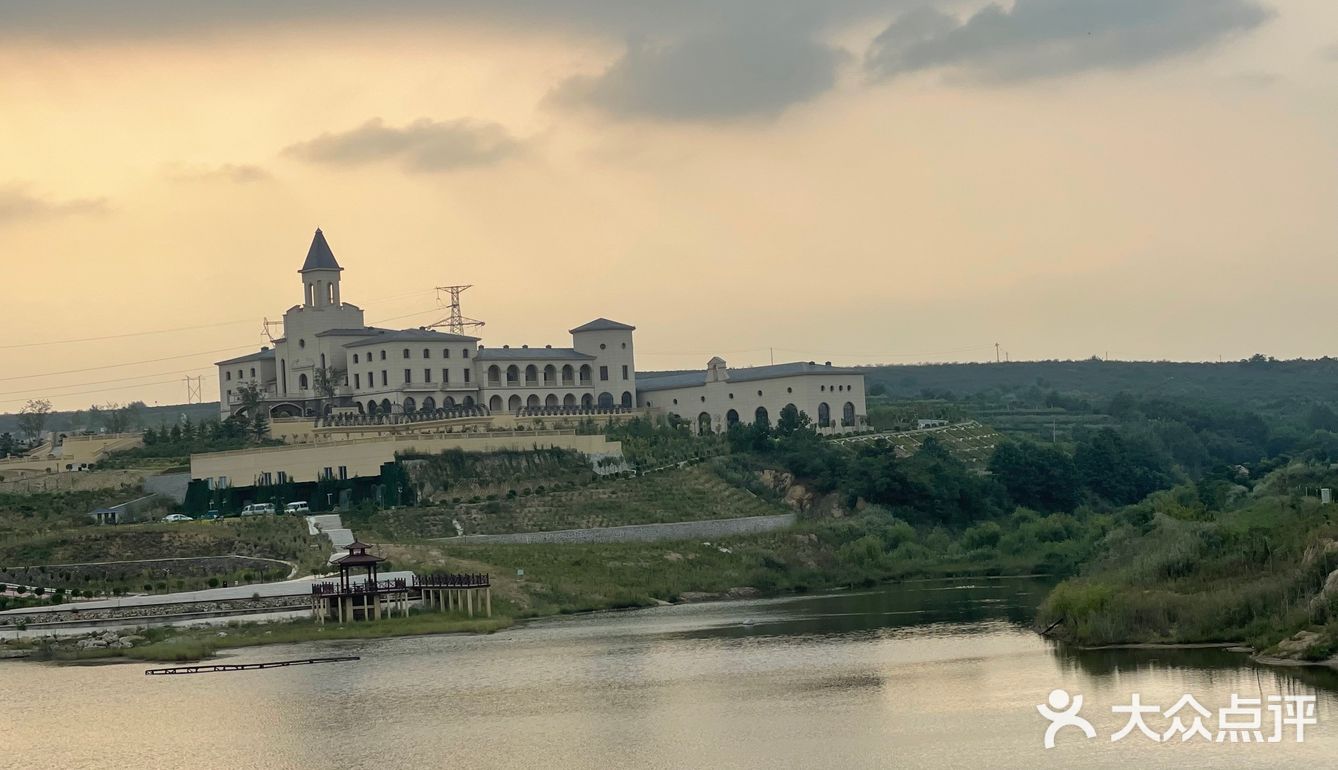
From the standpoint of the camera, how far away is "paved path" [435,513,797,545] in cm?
6856

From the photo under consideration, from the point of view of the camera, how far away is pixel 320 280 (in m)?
90.1

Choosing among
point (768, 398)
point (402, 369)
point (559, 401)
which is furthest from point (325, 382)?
point (768, 398)

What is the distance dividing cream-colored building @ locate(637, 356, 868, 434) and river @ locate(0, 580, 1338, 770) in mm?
41157

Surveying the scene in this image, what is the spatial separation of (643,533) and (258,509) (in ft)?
45.4

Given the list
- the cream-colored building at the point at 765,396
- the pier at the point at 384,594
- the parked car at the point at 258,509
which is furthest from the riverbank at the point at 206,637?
the cream-colored building at the point at 765,396

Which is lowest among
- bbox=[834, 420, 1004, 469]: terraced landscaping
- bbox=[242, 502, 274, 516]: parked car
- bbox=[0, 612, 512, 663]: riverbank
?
bbox=[0, 612, 512, 663]: riverbank

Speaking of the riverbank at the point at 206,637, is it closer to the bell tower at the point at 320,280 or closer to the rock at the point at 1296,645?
the rock at the point at 1296,645

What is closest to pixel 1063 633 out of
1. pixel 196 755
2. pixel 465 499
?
pixel 196 755

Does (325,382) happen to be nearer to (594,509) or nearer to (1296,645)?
(594,509)

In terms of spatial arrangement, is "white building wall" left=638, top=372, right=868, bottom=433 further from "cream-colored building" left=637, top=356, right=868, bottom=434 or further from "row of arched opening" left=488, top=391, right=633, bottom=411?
"row of arched opening" left=488, top=391, right=633, bottom=411

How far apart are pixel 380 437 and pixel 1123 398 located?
63.2m

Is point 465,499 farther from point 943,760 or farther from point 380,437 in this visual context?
point 943,760

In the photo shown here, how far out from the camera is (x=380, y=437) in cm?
7656

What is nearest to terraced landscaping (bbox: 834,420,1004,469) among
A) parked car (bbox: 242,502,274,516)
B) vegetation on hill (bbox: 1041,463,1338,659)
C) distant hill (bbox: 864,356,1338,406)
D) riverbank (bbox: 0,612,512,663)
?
parked car (bbox: 242,502,274,516)
